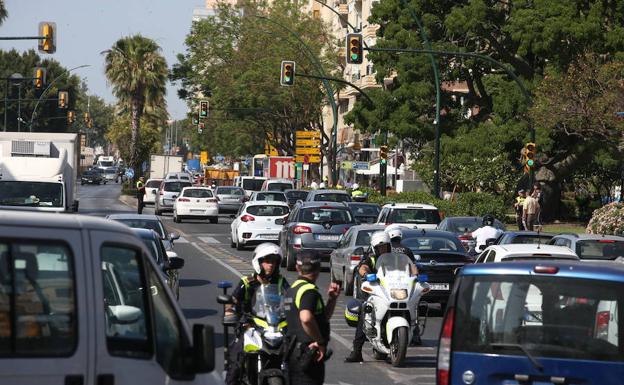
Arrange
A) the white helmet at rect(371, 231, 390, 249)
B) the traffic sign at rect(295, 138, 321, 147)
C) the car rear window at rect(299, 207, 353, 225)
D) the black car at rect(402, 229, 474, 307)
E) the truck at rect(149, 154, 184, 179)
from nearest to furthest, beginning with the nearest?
the white helmet at rect(371, 231, 390, 249) → the black car at rect(402, 229, 474, 307) → the car rear window at rect(299, 207, 353, 225) → the traffic sign at rect(295, 138, 321, 147) → the truck at rect(149, 154, 184, 179)

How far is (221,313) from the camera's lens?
68.2ft

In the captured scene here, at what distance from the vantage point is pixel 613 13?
49.7 metres

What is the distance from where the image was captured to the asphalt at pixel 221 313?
48.0 ft

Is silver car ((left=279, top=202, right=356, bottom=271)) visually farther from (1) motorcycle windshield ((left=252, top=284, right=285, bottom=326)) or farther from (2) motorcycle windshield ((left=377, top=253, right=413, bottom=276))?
(1) motorcycle windshield ((left=252, top=284, right=285, bottom=326))

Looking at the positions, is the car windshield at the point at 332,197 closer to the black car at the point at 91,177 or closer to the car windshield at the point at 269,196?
the car windshield at the point at 269,196

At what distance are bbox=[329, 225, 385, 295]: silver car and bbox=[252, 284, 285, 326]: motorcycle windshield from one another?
13627 mm

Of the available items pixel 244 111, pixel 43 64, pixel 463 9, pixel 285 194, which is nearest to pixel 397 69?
pixel 463 9

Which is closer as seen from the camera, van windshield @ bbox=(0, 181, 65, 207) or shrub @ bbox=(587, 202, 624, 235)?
van windshield @ bbox=(0, 181, 65, 207)

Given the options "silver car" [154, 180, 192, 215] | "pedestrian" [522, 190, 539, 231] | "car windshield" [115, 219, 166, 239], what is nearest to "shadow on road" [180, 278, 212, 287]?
"car windshield" [115, 219, 166, 239]

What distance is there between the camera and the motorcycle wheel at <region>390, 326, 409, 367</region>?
15.1 meters

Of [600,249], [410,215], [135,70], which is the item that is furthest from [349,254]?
[135,70]

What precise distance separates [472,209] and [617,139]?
5.76 meters

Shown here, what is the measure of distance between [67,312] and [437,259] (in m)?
16.3

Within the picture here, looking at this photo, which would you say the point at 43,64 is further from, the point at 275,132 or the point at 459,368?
the point at 459,368
